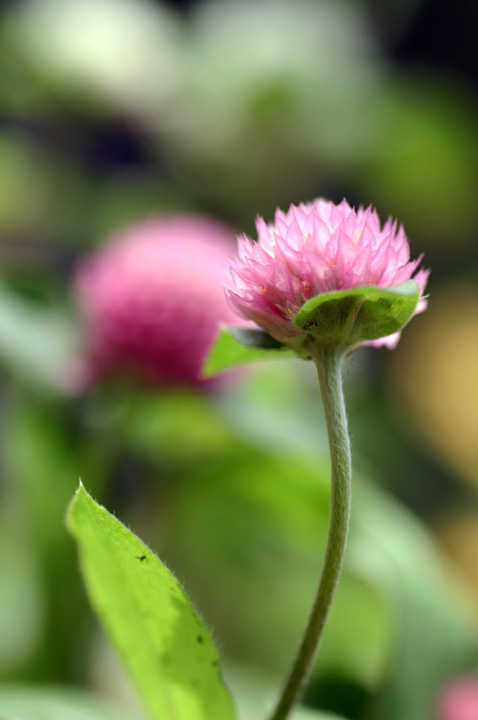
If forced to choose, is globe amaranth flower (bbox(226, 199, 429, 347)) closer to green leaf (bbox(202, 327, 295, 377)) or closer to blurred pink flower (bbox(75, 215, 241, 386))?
green leaf (bbox(202, 327, 295, 377))

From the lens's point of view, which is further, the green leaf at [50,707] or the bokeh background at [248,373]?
the bokeh background at [248,373]

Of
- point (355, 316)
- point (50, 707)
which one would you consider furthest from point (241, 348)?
point (50, 707)

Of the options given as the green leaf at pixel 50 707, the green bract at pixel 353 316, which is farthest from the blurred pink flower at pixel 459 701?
the green bract at pixel 353 316

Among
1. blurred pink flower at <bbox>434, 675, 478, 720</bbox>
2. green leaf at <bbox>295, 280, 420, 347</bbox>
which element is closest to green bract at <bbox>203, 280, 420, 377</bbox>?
green leaf at <bbox>295, 280, 420, 347</bbox>

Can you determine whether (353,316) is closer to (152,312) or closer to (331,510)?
(331,510)

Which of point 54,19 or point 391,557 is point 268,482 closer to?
point 391,557

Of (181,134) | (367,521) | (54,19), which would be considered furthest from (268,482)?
(54,19)

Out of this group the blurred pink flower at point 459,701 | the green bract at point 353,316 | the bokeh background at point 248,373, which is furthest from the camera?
the bokeh background at point 248,373

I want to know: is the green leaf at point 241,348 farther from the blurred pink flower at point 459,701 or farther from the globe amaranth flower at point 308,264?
the blurred pink flower at point 459,701
